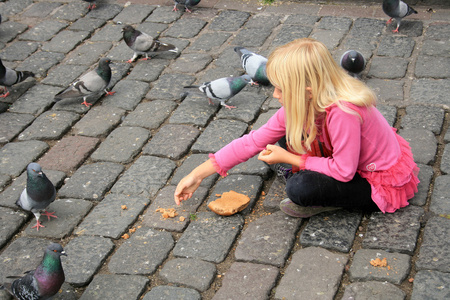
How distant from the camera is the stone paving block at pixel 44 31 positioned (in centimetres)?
604

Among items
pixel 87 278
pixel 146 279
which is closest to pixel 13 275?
pixel 87 278

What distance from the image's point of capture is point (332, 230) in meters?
3.11

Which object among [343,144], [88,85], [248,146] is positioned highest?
[343,144]

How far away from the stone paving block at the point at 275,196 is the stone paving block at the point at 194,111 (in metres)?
1.03

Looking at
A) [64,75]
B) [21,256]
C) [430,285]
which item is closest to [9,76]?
[64,75]

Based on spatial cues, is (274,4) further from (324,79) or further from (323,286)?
(323,286)

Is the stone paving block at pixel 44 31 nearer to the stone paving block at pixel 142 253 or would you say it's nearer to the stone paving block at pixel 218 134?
the stone paving block at pixel 218 134

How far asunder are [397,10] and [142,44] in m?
2.69

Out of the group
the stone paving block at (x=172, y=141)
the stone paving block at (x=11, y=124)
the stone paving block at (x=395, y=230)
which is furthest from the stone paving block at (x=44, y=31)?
the stone paving block at (x=395, y=230)

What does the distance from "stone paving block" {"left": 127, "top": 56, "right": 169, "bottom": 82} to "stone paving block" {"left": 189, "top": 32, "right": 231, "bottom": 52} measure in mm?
405

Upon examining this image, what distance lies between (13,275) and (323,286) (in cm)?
180

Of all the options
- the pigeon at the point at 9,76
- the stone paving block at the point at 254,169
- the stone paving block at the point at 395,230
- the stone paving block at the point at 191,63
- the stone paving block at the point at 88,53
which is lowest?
the stone paving block at the point at 191,63

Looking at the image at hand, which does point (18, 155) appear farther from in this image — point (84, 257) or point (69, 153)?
point (84, 257)

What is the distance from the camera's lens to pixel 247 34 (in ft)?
18.9
